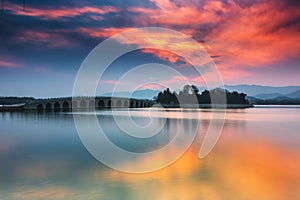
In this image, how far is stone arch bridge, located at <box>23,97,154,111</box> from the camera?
5025cm

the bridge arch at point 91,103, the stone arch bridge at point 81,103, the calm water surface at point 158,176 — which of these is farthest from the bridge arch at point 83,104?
the calm water surface at point 158,176

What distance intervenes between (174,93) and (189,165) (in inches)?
3466

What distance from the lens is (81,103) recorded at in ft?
208

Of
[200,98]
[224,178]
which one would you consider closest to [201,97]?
[200,98]

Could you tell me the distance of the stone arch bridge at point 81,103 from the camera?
5025 cm

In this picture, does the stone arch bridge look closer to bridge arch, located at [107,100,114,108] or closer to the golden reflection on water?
bridge arch, located at [107,100,114,108]

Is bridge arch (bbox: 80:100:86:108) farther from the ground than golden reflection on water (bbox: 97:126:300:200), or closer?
farther from the ground

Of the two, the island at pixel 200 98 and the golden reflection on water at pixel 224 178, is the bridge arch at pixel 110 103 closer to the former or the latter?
the island at pixel 200 98

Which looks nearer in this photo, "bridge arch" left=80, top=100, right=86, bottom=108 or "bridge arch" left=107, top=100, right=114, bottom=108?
"bridge arch" left=80, top=100, right=86, bottom=108

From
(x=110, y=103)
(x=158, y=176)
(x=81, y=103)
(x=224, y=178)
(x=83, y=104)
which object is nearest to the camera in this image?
(x=224, y=178)

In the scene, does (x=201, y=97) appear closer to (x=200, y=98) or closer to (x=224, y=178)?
(x=200, y=98)

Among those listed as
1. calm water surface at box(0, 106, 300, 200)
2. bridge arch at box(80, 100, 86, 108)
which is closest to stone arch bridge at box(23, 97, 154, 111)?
bridge arch at box(80, 100, 86, 108)

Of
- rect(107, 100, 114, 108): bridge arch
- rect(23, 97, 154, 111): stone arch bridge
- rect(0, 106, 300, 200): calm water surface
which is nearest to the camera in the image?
rect(0, 106, 300, 200): calm water surface

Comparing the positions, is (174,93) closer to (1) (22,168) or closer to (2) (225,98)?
(2) (225,98)
